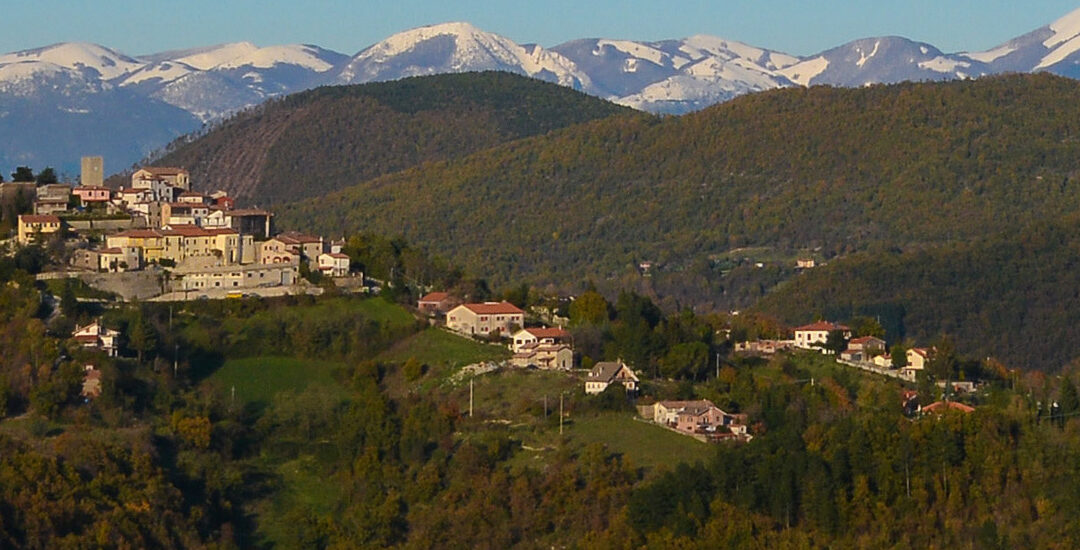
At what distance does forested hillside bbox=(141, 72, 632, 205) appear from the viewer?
152 metres

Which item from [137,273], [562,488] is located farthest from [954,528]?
[137,273]

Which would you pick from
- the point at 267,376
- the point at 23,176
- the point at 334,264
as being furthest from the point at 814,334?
the point at 23,176

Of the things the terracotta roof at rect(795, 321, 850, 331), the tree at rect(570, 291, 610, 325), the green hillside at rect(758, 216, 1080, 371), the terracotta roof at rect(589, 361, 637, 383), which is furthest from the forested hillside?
the terracotta roof at rect(589, 361, 637, 383)

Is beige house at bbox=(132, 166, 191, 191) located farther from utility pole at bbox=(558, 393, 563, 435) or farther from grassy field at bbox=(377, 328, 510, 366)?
utility pole at bbox=(558, 393, 563, 435)

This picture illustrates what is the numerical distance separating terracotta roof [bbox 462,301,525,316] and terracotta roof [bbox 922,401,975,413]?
1106cm

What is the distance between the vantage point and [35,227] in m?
68.9

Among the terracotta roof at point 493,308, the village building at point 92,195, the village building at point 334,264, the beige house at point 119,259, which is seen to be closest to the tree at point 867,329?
the terracotta roof at point 493,308

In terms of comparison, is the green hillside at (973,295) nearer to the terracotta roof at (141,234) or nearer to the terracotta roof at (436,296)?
the terracotta roof at (436,296)

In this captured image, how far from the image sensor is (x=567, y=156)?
138000mm

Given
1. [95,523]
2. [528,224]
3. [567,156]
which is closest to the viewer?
[95,523]

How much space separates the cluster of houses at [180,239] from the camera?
224 ft

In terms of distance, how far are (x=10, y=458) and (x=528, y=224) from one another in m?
75.3

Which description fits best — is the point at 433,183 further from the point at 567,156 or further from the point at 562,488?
the point at 562,488

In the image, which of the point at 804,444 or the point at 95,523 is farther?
the point at 804,444
